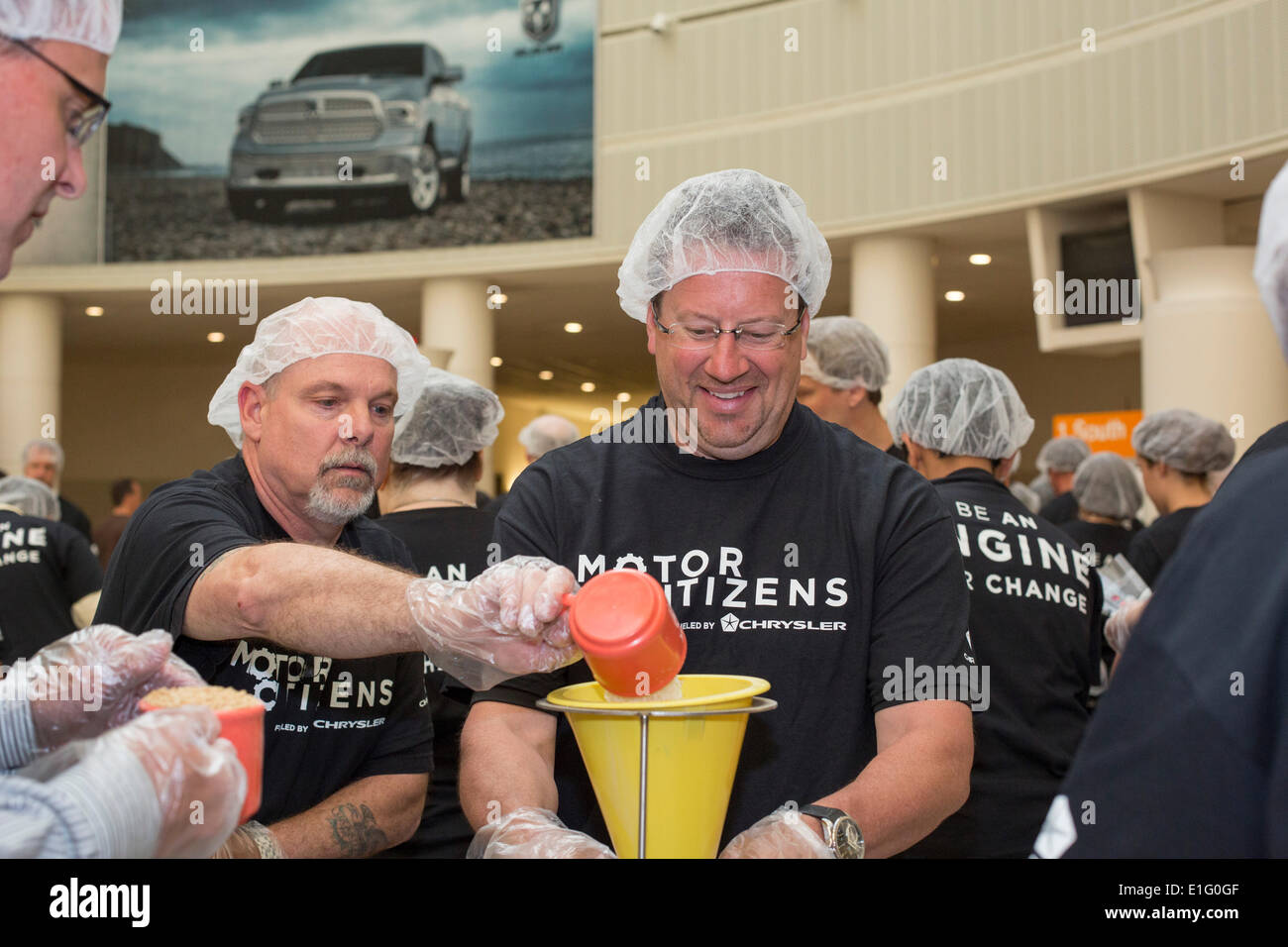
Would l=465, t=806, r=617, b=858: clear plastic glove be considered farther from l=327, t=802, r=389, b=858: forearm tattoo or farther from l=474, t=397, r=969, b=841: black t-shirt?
l=327, t=802, r=389, b=858: forearm tattoo

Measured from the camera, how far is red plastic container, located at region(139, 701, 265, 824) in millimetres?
1138

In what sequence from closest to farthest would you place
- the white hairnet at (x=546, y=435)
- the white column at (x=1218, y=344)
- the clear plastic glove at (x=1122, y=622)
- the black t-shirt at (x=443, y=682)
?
the clear plastic glove at (x=1122, y=622) → the black t-shirt at (x=443, y=682) → the white hairnet at (x=546, y=435) → the white column at (x=1218, y=344)

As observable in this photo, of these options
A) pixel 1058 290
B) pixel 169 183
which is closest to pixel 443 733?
pixel 1058 290

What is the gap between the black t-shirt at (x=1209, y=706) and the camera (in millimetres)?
835

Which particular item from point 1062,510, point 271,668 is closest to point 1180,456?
point 1062,510

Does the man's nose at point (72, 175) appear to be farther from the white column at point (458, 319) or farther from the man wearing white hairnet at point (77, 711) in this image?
the white column at point (458, 319)

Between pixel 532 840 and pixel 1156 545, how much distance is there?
128 inches

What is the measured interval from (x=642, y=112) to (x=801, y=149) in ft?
5.83

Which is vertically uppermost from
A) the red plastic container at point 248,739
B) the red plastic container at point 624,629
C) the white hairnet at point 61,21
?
the white hairnet at point 61,21

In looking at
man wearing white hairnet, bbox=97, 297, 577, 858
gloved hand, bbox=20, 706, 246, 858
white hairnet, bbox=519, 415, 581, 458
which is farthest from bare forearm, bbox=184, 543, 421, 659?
white hairnet, bbox=519, 415, 581, 458

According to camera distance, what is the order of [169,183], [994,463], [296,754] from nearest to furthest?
1. [296,754]
2. [994,463]
3. [169,183]

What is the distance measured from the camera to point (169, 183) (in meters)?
13.1

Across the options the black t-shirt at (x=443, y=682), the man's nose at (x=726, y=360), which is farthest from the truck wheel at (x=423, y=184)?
the man's nose at (x=726, y=360)
